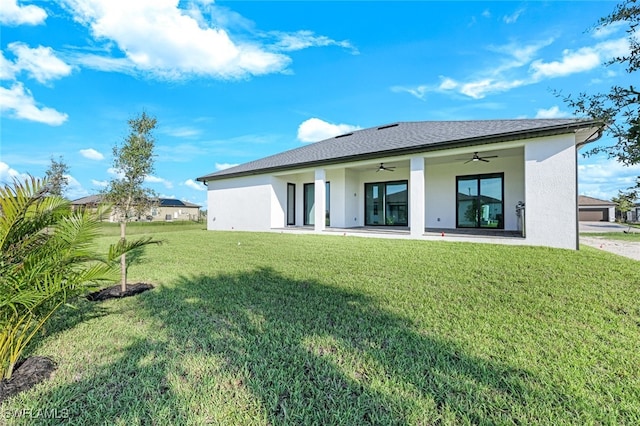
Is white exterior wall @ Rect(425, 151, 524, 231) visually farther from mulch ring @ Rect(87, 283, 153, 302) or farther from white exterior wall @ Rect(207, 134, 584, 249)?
mulch ring @ Rect(87, 283, 153, 302)

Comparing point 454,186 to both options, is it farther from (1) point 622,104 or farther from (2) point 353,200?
(1) point 622,104

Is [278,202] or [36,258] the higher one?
[278,202]

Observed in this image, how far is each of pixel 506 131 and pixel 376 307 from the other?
7.73 metres

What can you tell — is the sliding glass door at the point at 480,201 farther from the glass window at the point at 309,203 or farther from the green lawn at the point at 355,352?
the glass window at the point at 309,203

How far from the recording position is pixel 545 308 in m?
3.89

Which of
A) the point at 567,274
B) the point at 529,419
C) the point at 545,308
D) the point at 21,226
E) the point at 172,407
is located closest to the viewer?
the point at 529,419

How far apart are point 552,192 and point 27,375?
10800 millimetres

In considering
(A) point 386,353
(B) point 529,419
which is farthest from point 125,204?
(B) point 529,419

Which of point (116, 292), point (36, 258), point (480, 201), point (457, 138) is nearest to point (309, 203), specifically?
point (480, 201)

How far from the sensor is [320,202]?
42.3 feet

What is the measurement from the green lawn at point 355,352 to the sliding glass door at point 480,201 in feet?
21.4

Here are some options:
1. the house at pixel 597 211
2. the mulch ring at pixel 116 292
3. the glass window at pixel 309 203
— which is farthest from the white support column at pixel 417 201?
the house at pixel 597 211

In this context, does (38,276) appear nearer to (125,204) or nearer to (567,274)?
(125,204)

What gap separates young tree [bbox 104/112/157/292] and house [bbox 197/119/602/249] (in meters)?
6.22
